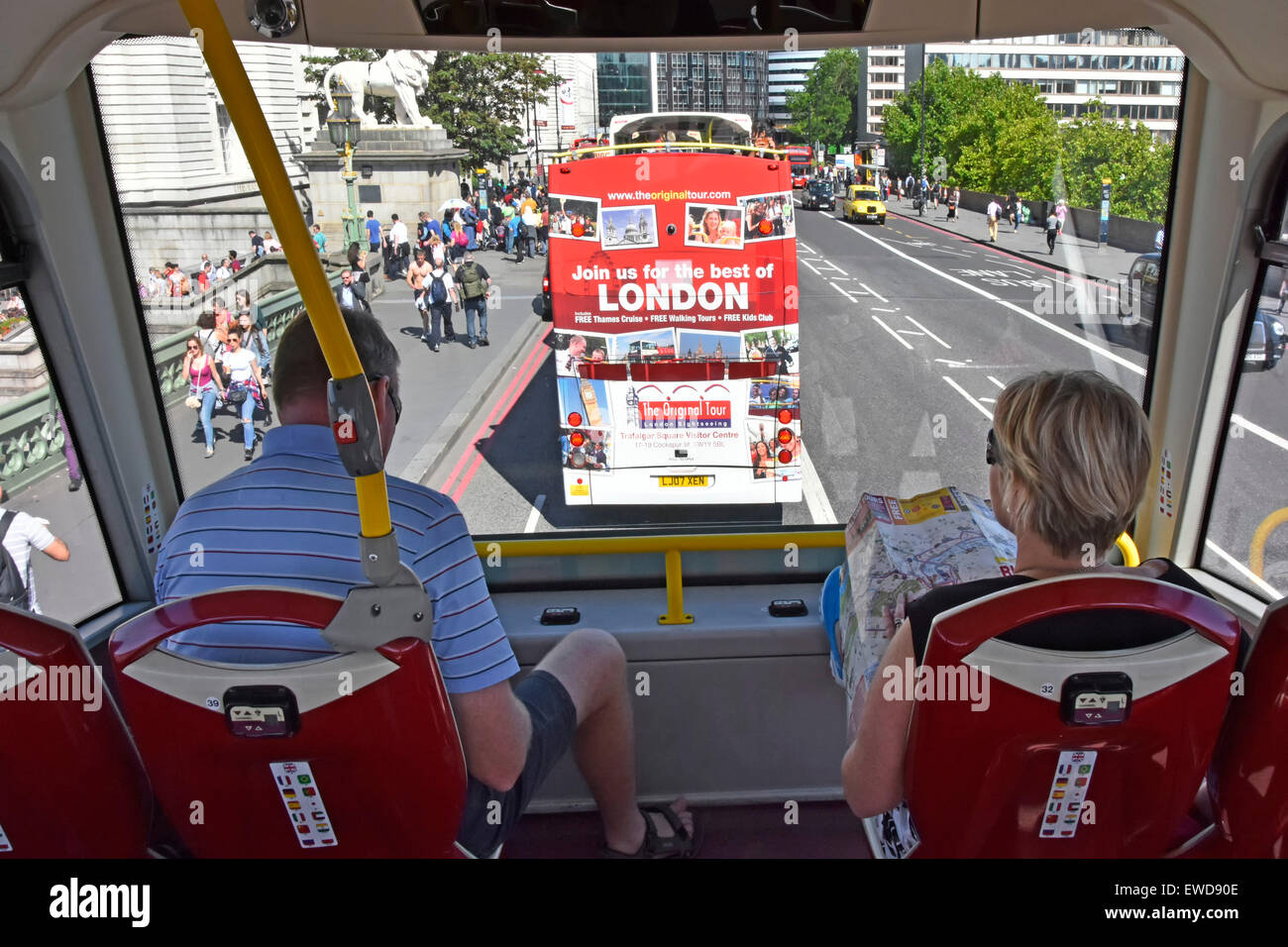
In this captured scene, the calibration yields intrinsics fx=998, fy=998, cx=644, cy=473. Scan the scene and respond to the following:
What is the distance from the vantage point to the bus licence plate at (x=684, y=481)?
370 cm

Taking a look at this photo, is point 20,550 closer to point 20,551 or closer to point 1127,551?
point 20,551

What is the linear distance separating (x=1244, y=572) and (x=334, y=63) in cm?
278

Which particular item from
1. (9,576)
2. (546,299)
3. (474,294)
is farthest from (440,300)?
(9,576)

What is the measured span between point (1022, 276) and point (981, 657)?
1.94 meters

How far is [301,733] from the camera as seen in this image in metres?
1.36

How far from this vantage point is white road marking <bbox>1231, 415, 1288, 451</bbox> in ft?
9.04

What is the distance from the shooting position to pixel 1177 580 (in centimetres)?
158

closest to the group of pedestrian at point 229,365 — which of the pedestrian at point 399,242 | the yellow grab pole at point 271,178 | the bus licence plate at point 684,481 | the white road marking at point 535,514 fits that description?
the pedestrian at point 399,242

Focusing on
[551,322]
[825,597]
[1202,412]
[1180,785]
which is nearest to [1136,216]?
[1202,412]

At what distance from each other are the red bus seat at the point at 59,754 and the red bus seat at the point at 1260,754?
5.57ft

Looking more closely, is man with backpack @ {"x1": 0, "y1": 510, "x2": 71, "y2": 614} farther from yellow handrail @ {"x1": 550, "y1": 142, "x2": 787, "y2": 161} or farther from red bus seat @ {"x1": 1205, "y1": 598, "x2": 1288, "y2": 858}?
red bus seat @ {"x1": 1205, "y1": 598, "x2": 1288, "y2": 858}

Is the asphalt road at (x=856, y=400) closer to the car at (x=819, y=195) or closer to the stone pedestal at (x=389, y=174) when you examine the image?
the car at (x=819, y=195)

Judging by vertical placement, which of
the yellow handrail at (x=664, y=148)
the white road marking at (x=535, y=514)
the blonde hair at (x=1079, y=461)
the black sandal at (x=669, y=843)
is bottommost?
the black sandal at (x=669, y=843)

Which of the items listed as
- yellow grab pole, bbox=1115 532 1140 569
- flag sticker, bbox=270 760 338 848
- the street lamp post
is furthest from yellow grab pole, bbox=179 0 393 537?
yellow grab pole, bbox=1115 532 1140 569
